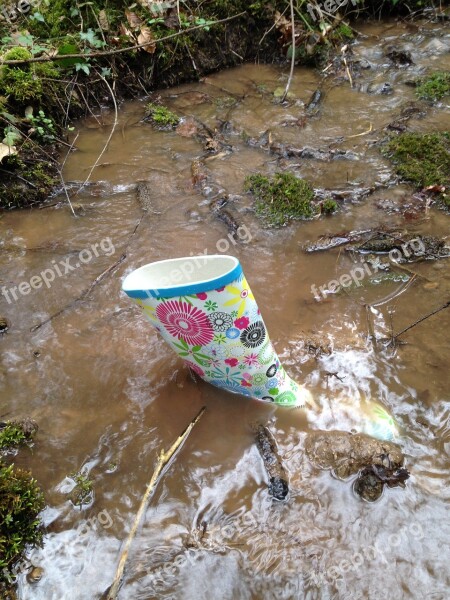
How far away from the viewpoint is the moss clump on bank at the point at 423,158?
2.98 metres

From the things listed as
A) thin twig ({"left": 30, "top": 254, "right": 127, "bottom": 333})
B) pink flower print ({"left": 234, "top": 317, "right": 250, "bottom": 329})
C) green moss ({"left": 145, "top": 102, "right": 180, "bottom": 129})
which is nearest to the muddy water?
thin twig ({"left": 30, "top": 254, "right": 127, "bottom": 333})

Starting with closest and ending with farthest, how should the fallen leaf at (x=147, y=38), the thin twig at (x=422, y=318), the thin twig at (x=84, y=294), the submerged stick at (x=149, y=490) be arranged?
the submerged stick at (x=149, y=490)
the thin twig at (x=422, y=318)
the thin twig at (x=84, y=294)
the fallen leaf at (x=147, y=38)

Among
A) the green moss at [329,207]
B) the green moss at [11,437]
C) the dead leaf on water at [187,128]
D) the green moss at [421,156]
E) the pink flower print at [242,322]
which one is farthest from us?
the dead leaf on water at [187,128]

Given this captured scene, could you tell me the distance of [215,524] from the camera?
5.54 feet

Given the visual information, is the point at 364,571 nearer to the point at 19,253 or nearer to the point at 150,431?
the point at 150,431

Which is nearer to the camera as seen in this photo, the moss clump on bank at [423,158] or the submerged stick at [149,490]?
the submerged stick at [149,490]

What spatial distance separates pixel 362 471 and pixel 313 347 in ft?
2.15

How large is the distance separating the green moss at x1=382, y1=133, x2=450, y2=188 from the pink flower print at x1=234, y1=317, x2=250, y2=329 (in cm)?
201
